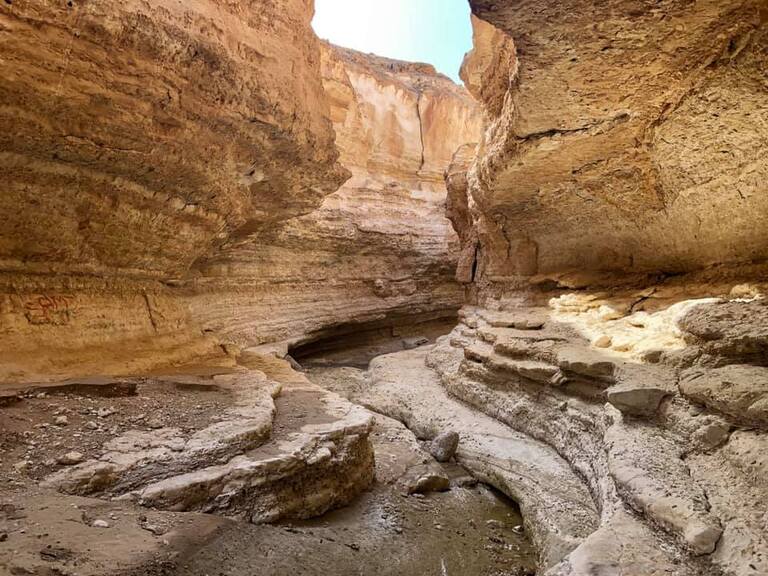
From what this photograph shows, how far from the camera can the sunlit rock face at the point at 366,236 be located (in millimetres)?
10289

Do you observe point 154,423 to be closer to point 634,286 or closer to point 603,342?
point 603,342

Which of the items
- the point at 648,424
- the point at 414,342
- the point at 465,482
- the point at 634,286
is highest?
the point at 634,286

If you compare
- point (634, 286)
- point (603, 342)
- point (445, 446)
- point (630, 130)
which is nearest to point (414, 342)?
point (634, 286)

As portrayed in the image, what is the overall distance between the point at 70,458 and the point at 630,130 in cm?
578

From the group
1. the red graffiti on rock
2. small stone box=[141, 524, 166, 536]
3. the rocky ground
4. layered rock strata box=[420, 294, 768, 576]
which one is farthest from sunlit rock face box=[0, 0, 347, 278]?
layered rock strata box=[420, 294, 768, 576]

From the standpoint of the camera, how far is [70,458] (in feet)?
8.98

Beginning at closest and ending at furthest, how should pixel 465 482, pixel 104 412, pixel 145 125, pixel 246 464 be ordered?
1. pixel 246 464
2. pixel 104 412
3. pixel 145 125
4. pixel 465 482

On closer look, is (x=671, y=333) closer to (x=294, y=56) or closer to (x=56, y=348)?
(x=294, y=56)

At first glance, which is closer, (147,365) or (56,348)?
(56,348)

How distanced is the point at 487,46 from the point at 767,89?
444 centimetres

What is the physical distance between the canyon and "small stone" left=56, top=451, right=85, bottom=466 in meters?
0.02

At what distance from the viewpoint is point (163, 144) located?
4461 mm

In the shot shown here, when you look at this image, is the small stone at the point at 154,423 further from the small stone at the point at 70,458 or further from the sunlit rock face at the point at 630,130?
the sunlit rock face at the point at 630,130

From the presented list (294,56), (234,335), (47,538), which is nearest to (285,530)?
(47,538)
